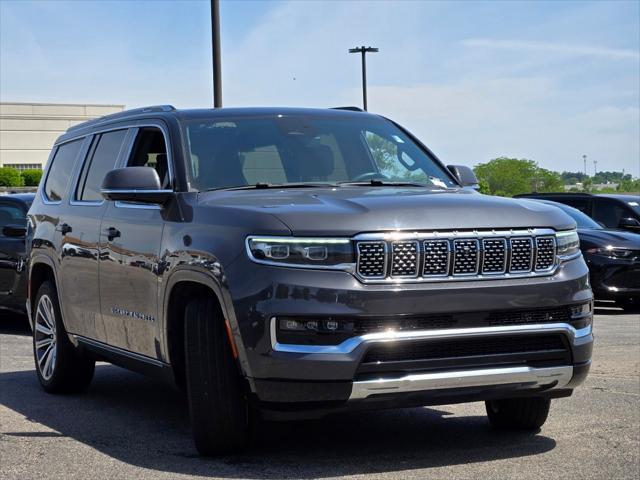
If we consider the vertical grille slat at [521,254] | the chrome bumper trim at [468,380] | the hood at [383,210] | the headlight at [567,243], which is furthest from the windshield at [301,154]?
the chrome bumper trim at [468,380]

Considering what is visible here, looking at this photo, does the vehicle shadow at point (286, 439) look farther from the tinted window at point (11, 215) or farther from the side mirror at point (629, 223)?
the side mirror at point (629, 223)

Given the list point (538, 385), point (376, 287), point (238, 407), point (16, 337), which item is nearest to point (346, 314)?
point (376, 287)

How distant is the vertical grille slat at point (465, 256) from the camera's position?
547cm

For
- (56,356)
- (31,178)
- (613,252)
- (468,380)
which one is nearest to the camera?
(468,380)

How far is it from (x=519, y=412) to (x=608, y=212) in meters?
11.8

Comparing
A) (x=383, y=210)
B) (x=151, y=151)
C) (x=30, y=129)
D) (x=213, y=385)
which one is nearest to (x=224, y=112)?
(x=151, y=151)

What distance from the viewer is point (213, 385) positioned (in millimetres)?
5598

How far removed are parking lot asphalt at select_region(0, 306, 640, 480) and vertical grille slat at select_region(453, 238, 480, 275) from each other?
0.99 meters

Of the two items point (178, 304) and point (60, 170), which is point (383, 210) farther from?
point (60, 170)

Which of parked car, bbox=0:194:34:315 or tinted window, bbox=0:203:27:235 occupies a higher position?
tinted window, bbox=0:203:27:235

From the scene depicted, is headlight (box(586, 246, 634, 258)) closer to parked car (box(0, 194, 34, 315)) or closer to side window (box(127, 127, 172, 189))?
parked car (box(0, 194, 34, 315))

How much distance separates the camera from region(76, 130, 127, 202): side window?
303 inches

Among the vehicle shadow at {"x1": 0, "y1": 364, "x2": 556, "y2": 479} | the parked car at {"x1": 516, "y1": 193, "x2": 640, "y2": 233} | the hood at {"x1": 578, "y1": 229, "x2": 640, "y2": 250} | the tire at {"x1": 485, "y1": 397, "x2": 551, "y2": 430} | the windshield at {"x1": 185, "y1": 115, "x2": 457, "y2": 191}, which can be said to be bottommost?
the vehicle shadow at {"x1": 0, "y1": 364, "x2": 556, "y2": 479}

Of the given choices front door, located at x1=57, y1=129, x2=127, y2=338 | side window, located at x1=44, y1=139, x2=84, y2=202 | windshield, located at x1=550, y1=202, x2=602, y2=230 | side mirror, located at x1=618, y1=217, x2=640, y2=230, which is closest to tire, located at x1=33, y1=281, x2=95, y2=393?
front door, located at x1=57, y1=129, x2=127, y2=338
